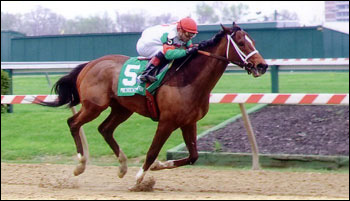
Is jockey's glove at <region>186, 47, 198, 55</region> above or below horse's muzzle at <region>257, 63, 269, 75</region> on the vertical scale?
above

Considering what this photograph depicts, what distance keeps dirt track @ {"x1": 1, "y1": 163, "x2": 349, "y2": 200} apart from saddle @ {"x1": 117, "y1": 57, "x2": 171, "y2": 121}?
74 cm

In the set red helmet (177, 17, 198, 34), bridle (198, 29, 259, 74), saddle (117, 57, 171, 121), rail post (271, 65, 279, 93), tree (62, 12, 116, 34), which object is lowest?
tree (62, 12, 116, 34)

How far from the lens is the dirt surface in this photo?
941 centimetres

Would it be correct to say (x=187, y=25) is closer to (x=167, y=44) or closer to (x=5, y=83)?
(x=167, y=44)

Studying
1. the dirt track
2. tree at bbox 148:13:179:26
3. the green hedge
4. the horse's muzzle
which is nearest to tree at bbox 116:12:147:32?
tree at bbox 148:13:179:26

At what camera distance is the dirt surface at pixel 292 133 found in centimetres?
941

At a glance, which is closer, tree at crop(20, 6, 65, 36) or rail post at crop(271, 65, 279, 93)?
rail post at crop(271, 65, 279, 93)

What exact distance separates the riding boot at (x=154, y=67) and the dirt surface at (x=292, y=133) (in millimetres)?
2563

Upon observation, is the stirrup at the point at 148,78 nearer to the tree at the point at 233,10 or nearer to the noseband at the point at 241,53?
the noseband at the point at 241,53

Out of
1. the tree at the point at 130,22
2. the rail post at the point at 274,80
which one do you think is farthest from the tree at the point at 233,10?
the rail post at the point at 274,80

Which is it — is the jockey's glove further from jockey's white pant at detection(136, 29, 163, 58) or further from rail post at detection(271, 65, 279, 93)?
rail post at detection(271, 65, 279, 93)

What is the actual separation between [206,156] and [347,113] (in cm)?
257

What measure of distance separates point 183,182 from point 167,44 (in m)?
1.57

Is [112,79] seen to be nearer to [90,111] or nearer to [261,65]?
[90,111]
